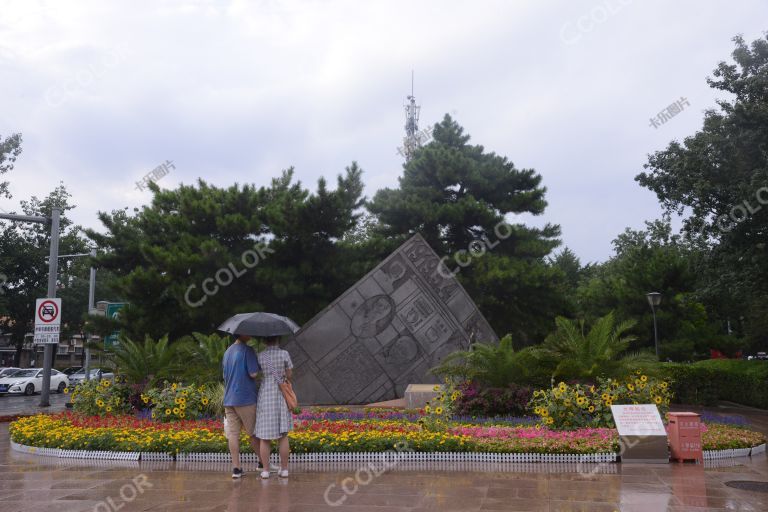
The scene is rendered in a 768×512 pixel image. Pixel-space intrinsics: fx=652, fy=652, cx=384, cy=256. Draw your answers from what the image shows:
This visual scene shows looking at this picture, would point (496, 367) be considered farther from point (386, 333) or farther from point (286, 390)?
point (286, 390)

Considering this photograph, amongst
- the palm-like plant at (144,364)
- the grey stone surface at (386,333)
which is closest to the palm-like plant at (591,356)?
the grey stone surface at (386,333)

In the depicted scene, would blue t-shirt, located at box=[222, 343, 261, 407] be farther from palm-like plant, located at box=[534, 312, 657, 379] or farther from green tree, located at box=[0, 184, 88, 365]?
green tree, located at box=[0, 184, 88, 365]

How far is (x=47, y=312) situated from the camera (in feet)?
56.7

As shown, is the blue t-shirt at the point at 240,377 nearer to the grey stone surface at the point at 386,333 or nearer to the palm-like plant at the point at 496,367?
the palm-like plant at the point at 496,367

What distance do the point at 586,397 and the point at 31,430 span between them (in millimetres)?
8701

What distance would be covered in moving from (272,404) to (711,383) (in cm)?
1675

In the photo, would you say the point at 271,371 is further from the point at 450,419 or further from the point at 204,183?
the point at 204,183

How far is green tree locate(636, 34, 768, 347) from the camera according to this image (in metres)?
16.5

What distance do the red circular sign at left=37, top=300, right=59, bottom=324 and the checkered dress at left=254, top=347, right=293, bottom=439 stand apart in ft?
39.9

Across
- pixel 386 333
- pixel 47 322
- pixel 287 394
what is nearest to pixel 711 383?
pixel 386 333

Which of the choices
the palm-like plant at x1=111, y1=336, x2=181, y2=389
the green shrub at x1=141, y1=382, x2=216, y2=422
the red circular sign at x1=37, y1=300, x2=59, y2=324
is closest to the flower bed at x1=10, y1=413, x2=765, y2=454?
the green shrub at x1=141, y1=382, x2=216, y2=422

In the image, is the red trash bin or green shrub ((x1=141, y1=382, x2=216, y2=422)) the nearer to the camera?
the red trash bin

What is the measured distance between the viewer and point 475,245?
24875mm

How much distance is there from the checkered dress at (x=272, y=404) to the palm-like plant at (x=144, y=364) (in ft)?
18.2
